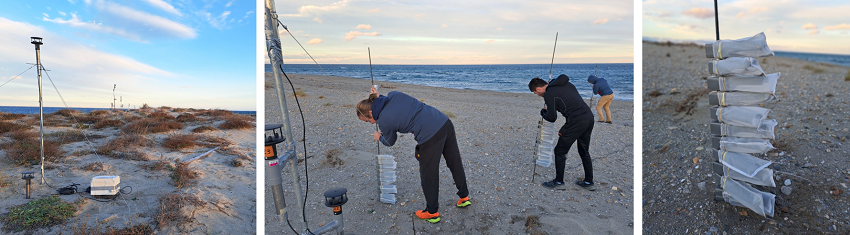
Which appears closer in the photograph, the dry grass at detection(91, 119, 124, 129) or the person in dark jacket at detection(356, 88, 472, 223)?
the person in dark jacket at detection(356, 88, 472, 223)

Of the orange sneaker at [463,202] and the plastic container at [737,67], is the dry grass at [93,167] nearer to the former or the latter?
the orange sneaker at [463,202]

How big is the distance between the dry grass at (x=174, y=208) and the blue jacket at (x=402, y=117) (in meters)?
3.56

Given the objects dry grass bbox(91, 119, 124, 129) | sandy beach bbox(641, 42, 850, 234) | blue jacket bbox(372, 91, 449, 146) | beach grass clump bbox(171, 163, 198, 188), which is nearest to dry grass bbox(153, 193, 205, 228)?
beach grass clump bbox(171, 163, 198, 188)

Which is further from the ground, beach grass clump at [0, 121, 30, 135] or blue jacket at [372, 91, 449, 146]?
blue jacket at [372, 91, 449, 146]

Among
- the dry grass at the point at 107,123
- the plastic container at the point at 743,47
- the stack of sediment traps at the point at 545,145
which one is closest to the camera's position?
the plastic container at the point at 743,47

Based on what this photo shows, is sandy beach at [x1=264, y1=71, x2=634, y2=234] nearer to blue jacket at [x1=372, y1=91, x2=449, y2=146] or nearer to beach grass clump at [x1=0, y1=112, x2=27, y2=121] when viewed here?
blue jacket at [x1=372, y1=91, x2=449, y2=146]

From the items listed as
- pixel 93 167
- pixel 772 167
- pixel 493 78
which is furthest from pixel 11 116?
pixel 493 78

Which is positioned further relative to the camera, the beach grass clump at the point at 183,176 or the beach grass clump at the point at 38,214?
the beach grass clump at the point at 183,176

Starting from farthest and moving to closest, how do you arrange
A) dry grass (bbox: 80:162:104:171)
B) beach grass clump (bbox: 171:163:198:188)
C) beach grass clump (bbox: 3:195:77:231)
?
1. dry grass (bbox: 80:162:104:171)
2. beach grass clump (bbox: 171:163:198:188)
3. beach grass clump (bbox: 3:195:77:231)

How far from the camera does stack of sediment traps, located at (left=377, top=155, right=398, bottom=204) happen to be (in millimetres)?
4336

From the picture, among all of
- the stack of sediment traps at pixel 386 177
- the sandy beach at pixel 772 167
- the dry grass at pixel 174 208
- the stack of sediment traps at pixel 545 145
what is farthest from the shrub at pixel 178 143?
the sandy beach at pixel 772 167

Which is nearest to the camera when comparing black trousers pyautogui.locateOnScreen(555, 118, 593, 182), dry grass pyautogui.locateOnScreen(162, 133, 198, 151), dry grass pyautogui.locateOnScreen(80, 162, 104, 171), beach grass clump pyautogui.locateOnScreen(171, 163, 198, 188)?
black trousers pyautogui.locateOnScreen(555, 118, 593, 182)

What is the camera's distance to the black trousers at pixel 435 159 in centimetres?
344

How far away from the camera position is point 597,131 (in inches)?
341
